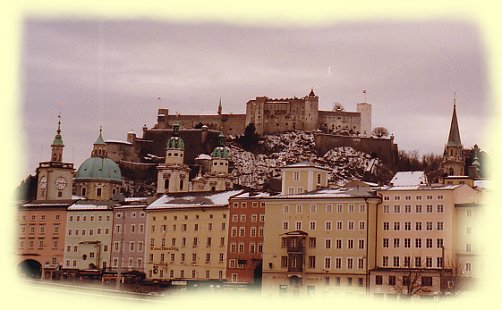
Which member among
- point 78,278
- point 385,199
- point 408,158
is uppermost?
point 408,158

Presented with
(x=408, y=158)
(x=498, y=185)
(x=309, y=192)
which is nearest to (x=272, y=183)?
(x=408, y=158)

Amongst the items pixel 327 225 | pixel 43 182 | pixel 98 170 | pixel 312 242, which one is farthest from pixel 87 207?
pixel 327 225

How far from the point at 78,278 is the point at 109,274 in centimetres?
96

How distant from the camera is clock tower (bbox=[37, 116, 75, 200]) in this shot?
109ft

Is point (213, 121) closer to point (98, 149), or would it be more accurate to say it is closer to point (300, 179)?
point (98, 149)

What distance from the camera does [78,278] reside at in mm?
26547

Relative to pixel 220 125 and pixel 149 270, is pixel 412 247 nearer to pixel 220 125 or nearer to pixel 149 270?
pixel 149 270

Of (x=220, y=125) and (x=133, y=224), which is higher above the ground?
(x=220, y=125)

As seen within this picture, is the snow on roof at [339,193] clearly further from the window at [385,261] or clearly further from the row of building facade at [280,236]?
the window at [385,261]

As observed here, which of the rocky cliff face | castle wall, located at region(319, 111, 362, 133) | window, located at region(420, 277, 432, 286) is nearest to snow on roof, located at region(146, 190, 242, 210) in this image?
window, located at region(420, 277, 432, 286)

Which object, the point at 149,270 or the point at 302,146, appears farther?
the point at 302,146

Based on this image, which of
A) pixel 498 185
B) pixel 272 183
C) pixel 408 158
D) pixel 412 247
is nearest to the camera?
pixel 498 185

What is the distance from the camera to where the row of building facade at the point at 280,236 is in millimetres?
22656

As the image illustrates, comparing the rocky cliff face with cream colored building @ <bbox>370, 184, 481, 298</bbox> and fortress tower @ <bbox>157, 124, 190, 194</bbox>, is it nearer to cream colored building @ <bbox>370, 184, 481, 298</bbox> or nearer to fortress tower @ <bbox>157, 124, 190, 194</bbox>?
fortress tower @ <bbox>157, 124, 190, 194</bbox>
